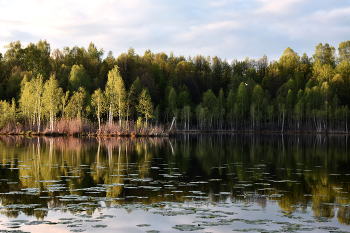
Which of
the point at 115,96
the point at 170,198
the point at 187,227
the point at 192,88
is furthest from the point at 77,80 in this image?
the point at 187,227

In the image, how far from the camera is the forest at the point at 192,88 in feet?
285

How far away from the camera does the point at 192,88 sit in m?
130

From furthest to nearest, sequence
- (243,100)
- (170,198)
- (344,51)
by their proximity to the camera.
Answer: (344,51) < (243,100) < (170,198)

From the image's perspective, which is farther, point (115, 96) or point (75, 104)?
point (75, 104)

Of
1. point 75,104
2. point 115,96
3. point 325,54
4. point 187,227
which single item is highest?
point 325,54

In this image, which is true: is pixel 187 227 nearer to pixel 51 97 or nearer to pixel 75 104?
pixel 51 97

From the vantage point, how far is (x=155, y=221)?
449 inches

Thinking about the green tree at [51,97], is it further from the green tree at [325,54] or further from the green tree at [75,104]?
the green tree at [325,54]

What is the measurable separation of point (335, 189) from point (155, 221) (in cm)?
1000

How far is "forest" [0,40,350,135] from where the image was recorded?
285ft

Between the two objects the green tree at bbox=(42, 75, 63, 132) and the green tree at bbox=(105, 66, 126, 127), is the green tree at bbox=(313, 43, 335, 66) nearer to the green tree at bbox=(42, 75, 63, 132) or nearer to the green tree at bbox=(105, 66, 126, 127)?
the green tree at bbox=(105, 66, 126, 127)

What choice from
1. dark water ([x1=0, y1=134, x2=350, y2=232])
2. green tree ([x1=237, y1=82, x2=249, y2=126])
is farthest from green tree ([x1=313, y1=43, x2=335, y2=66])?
dark water ([x1=0, y1=134, x2=350, y2=232])

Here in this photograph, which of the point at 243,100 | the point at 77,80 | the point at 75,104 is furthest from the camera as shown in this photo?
the point at 243,100

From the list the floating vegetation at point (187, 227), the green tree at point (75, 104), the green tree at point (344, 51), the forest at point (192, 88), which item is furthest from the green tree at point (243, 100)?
the floating vegetation at point (187, 227)
